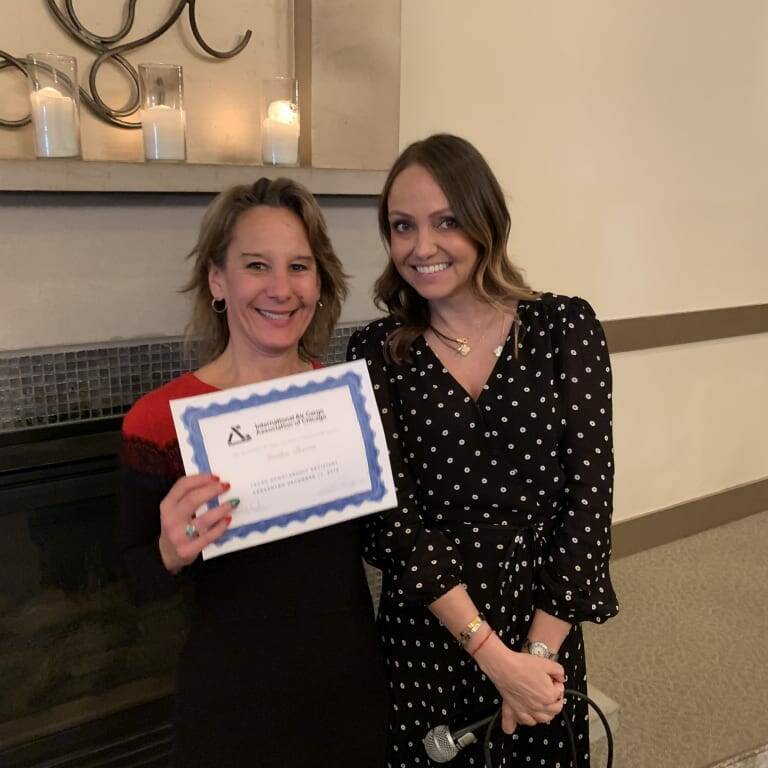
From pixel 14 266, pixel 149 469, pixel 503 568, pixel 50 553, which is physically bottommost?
pixel 50 553

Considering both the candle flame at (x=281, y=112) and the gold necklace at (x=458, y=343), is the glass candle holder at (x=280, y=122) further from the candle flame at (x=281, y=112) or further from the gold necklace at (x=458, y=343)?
the gold necklace at (x=458, y=343)

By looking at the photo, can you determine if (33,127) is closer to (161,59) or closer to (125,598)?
(161,59)

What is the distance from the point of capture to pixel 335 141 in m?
1.58

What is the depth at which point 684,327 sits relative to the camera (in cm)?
266

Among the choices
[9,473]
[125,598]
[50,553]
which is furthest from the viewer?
[125,598]

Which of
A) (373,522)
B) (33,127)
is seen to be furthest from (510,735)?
(33,127)

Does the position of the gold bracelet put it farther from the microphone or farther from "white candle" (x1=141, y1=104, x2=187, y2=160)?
"white candle" (x1=141, y1=104, x2=187, y2=160)

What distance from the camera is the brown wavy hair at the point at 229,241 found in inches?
42.3

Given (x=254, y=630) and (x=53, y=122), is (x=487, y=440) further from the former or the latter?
(x=53, y=122)

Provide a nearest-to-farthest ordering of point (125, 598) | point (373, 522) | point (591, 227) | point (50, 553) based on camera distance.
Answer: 1. point (373, 522)
2. point (50, 553)
3. point (125, 598)
4. point (591, 227)

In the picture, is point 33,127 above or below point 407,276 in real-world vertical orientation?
above

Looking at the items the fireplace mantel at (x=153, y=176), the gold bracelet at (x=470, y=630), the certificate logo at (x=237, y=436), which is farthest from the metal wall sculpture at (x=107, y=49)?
the gold bracelet at (x=470, y=630)

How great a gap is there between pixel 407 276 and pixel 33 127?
29.4 inches

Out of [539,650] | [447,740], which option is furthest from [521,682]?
[447,740]
